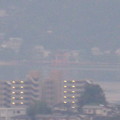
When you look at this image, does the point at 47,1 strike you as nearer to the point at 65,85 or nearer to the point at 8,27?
the point at 8,27

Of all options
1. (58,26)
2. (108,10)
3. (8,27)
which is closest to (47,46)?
(8,27)

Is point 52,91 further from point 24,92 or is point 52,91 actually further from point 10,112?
point 10,112

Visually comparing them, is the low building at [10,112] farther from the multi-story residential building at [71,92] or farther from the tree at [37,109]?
the multi-story residential building at [71,92]

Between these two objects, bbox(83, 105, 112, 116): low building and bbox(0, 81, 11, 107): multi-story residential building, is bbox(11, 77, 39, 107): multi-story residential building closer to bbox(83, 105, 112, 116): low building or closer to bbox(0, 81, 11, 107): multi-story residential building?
bbox(0, 81, 11, 107): multi-story residential building

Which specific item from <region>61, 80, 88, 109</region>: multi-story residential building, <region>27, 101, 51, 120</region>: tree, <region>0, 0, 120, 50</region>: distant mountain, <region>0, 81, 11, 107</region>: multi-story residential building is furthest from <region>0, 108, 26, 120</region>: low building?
<region>0, 0, 120, 50</region>: distant mountain

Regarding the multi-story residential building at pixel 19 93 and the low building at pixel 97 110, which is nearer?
the low building at pixel 97 110

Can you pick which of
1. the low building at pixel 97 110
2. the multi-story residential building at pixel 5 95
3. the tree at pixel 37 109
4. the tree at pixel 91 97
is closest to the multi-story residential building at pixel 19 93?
the multi-story residential building at pixel 5 95
